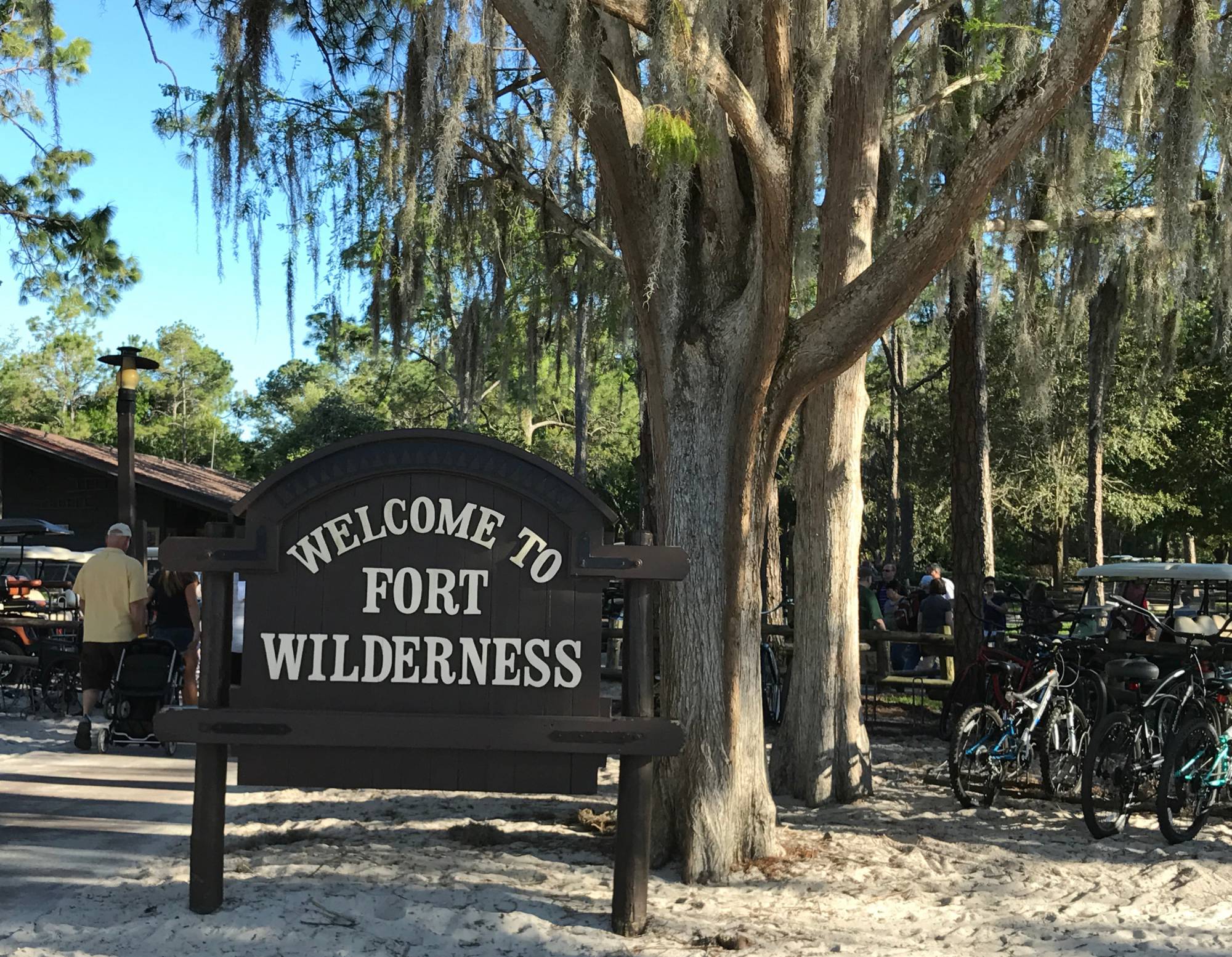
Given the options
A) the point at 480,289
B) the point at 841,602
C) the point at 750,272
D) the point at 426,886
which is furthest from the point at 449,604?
the point at 480,289

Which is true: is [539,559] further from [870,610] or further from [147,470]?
[147,470]

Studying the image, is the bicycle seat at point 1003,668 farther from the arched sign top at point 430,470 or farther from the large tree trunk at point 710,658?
the arched sign top at point 430,470

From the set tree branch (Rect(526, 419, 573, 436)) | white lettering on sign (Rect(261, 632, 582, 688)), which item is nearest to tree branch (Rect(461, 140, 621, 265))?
white lettering on sign (Rect(261, 632, 582, 688))

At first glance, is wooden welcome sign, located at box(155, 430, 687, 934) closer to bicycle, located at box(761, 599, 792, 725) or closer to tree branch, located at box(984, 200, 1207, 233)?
bicycle, located at box(761, 599, 792, 725)

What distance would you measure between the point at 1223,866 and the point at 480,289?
920 cm

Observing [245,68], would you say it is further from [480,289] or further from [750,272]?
[480,289]

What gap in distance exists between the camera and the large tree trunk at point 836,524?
789 centimetres

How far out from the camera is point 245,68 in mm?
7801

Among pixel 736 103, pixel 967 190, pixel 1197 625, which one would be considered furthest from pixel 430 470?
pixel 1197 625

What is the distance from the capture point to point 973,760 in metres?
7.73

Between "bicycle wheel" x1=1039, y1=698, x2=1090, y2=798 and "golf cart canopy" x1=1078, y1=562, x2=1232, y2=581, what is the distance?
8.81ft

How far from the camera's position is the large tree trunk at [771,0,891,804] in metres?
7.89

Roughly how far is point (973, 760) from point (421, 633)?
161 inches

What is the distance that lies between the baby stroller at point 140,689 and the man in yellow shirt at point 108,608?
0.21 meters
